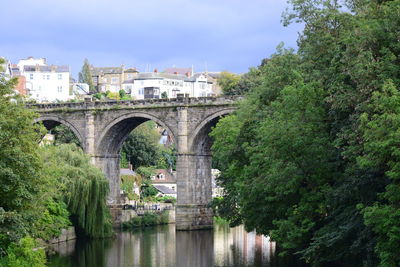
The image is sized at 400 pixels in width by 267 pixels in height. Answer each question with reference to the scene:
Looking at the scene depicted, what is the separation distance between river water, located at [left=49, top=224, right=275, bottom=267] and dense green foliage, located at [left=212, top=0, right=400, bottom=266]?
780 centimetres

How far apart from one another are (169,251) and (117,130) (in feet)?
71.7

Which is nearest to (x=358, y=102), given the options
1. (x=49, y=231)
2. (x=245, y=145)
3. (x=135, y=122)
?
(x=245, y=145)

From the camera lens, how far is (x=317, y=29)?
38312 mm

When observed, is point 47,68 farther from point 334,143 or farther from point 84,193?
point 334,143

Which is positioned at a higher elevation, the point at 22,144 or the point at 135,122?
the point at 135,122

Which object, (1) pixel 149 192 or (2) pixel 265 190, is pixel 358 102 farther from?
(1) pixel 149 192

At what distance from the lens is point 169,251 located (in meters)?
53.6

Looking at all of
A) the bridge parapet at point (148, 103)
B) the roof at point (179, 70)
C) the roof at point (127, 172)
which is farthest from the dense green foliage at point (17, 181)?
the roof at point (179, 70)

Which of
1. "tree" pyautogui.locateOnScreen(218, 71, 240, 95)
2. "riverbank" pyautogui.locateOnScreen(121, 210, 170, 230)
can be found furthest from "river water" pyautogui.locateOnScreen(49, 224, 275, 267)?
"tree" pyautogui.locateOnScreen(218, 71, 240, 95)

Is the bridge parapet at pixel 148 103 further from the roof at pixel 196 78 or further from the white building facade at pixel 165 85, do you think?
the roof at pixel 196 78

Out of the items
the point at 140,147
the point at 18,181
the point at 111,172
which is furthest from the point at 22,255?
the point at 140,147

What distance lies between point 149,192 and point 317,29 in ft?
196

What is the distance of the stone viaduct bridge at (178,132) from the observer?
223 feet

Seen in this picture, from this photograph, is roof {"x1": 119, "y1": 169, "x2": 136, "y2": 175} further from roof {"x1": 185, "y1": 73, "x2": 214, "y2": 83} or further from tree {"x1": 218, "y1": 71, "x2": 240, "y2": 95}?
roof {"x1": 185, "y1": 73, "x2": 214, "y2": 83}
